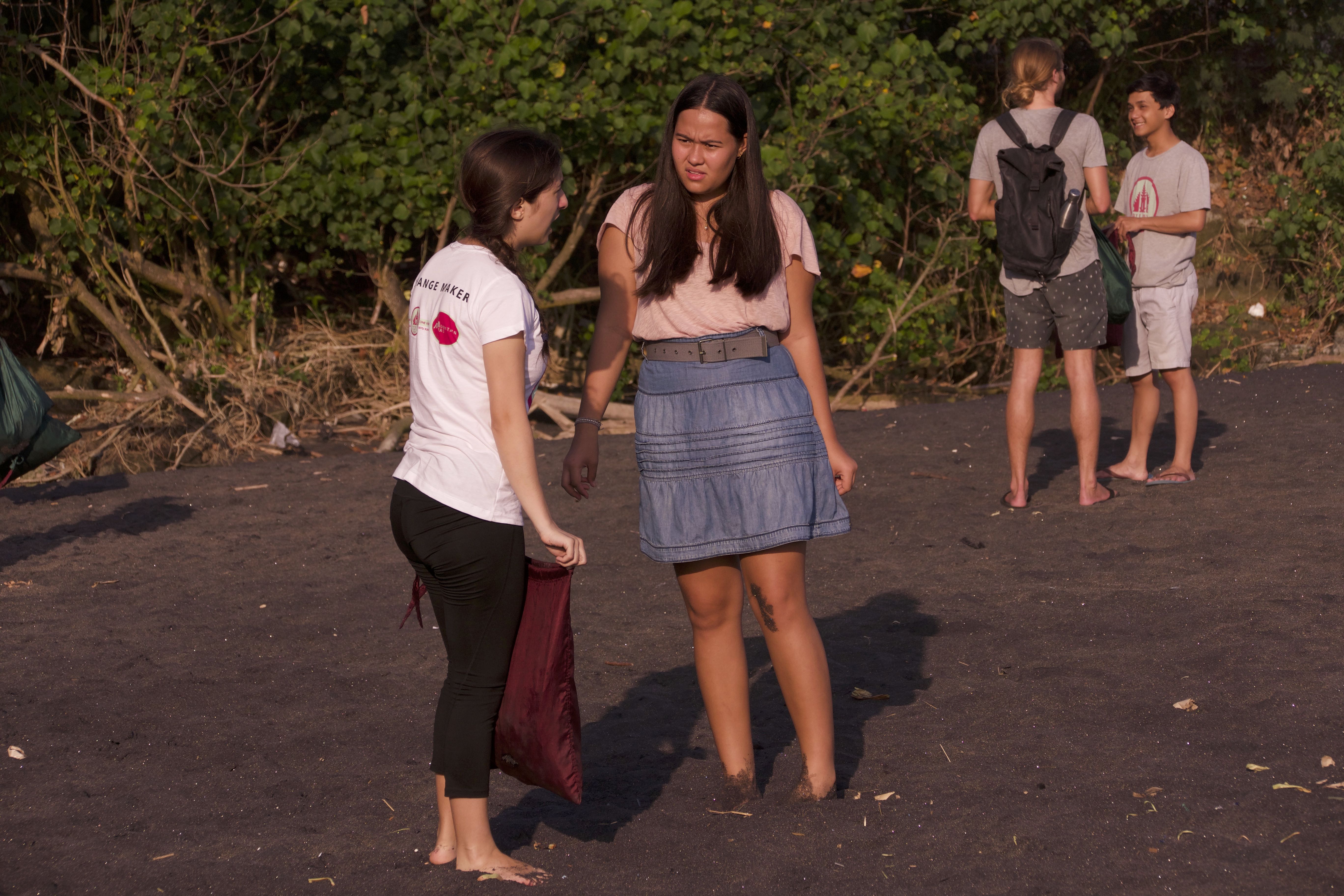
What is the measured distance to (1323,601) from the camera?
187 inches

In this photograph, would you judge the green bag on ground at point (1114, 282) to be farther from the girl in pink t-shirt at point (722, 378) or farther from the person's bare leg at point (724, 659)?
the person's bare leg at point (724, 659)

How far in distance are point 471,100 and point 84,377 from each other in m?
3.76

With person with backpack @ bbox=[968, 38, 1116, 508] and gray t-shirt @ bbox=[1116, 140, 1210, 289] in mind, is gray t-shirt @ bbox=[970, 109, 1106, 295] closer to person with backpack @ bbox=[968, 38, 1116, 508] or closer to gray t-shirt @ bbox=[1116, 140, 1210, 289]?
person with backpack @ bbox=[968, 38, 1116, 508]

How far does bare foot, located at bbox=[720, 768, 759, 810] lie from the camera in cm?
345

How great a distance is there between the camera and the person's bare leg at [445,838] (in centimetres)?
308

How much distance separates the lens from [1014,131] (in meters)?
5.94

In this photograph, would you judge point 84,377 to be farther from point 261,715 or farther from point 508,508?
point 508,508

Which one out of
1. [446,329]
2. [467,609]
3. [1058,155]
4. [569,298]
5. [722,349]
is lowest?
[467,609]

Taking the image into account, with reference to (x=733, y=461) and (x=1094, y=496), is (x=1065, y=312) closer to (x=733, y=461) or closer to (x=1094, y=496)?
(x=1094, y=496)

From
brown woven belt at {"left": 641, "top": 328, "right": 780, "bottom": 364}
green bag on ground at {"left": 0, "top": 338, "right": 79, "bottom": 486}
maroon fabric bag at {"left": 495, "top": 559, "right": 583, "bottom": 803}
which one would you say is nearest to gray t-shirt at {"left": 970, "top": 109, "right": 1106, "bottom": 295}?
brown woven belt at {"left": 641, "top": 328, "right": 780, "bottom": 364}

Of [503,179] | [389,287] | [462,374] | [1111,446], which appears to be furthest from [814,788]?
[389,287]

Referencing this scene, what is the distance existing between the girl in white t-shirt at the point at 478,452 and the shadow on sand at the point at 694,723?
487 mm

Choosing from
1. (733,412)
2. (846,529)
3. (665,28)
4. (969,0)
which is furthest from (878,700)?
(969,0)

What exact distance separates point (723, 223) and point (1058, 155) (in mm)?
3203
